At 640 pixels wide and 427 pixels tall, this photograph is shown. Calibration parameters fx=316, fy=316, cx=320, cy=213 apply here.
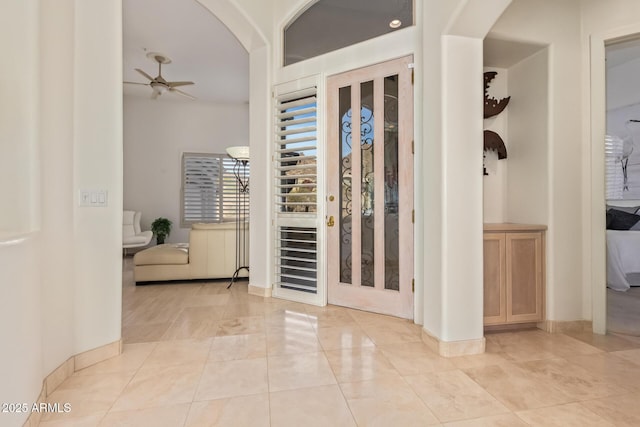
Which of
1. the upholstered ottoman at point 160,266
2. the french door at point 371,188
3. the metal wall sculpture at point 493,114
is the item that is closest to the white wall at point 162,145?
the upholstered ottoman at point 160,266

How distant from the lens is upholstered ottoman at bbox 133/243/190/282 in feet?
14.3

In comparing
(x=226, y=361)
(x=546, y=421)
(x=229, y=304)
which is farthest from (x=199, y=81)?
(x=546, y=421)

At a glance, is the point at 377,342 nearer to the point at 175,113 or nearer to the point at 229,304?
the point at 229,304

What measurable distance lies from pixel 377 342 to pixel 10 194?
7.91ft

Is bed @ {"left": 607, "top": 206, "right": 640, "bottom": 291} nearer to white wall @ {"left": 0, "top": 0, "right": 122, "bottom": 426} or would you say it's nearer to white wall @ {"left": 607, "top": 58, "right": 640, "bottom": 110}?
white wall @ {"left": 607, "top": 58, "right": 640, "bottom": 110}

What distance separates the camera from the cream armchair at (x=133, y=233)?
21.0ft

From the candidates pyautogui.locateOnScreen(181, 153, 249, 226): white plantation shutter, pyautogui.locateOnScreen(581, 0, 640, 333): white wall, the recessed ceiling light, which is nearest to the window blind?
the recessed ceiling light

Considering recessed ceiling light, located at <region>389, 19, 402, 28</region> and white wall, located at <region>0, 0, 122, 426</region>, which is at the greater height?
recessed ceiling light, located at <region>389, 19, 402, 28</region>

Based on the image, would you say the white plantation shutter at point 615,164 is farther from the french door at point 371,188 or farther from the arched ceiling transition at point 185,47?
the arched ceiling transition at point 185,47

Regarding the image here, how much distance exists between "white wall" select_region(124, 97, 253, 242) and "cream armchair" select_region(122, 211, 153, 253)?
0.51m

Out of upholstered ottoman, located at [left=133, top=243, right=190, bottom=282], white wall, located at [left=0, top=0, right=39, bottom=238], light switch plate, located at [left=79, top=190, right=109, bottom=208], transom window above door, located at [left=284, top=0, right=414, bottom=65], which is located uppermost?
transom window above door, located at [left=284, top=0, right=414, bottom=65]

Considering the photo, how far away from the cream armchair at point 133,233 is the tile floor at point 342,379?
4134 mm

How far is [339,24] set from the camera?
338cm

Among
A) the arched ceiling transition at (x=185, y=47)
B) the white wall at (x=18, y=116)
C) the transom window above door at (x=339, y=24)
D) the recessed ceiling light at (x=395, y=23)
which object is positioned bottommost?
the white wall at (x=18, y=116)
